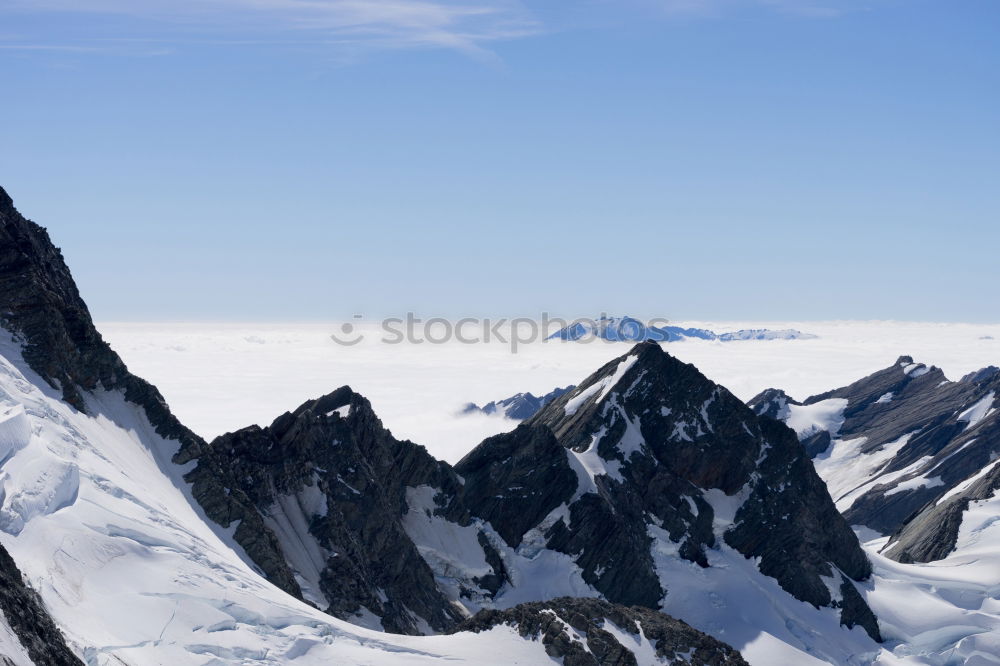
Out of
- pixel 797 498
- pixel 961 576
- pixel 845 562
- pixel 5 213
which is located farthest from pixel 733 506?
pixel 5 213

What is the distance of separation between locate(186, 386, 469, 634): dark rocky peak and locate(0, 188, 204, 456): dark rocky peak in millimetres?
7583

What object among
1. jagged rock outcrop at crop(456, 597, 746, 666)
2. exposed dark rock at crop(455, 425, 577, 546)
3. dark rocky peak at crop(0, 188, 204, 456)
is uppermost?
dark rocky peak at crop(0, 188, 204, 456)

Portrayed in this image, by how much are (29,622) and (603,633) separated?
52258 mm

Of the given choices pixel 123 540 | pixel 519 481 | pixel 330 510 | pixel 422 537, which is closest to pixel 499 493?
pixel 519 481

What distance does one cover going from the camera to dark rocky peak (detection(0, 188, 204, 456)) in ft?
334

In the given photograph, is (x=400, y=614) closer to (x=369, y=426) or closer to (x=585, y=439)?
(x=369, y=426)

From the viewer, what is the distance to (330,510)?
127938mm

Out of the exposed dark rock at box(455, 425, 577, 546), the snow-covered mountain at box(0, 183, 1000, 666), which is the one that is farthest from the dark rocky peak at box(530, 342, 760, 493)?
the exposed dark rock at box(455, 425, 577, 546)

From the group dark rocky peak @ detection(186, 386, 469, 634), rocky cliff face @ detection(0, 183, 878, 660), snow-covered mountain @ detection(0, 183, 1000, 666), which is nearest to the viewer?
snow-covered mountain @ detection(0, 183, 1000, 666)

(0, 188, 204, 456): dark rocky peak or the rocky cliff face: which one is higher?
(0, 188, 204, 456): dark rocky peak

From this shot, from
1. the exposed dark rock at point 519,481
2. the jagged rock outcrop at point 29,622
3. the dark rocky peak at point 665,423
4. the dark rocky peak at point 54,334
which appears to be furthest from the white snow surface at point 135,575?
the dark rocky peak at point 665,423

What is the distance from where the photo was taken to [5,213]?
364 ft

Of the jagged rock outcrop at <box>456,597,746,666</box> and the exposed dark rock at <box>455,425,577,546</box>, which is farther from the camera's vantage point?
the exposed dark rock at <box>455,425,577,546</box>

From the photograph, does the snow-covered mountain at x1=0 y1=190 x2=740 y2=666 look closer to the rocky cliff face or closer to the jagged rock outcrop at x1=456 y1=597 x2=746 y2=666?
the jagged rock outcrop at x1=456 y1=597 x2=746 y2=666
